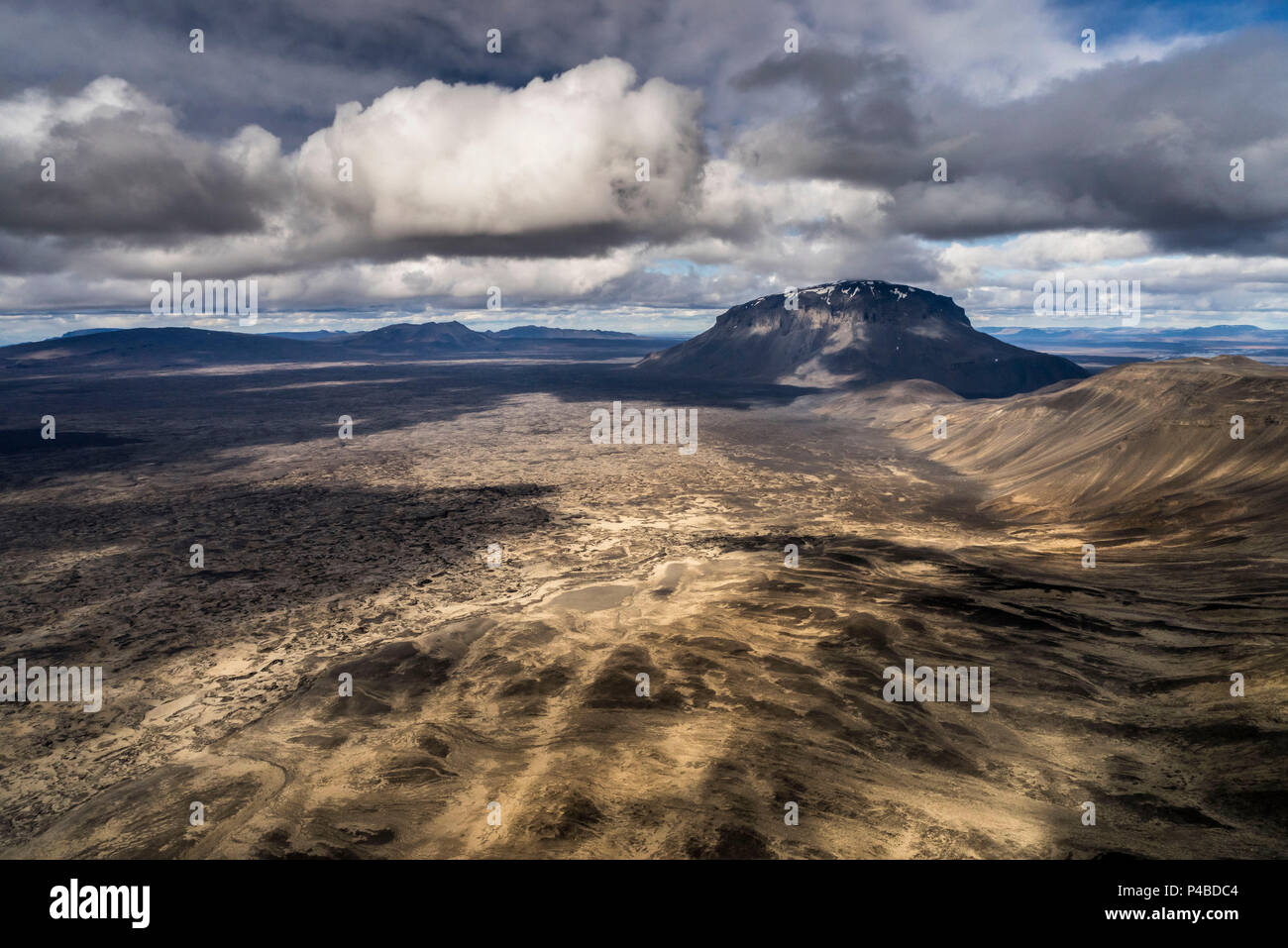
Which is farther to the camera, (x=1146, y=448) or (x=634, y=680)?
(x=1146, y=448)

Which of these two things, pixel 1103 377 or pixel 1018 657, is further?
pixel 1103 377

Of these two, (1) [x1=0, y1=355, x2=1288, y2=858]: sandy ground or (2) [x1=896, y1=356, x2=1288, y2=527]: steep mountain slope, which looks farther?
(2) [x1=896, y1=356, x2=1288, y2=527]: steep mountain slope

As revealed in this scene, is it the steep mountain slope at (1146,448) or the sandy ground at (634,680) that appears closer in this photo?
the sandy ground at (634,680)

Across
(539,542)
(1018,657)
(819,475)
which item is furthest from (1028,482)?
(539,542)

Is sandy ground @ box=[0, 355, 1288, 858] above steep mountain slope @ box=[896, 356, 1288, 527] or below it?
below

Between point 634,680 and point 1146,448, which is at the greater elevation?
point 1146,448

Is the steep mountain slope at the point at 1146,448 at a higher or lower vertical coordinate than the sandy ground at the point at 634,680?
higher

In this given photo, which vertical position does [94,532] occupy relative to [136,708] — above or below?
above
